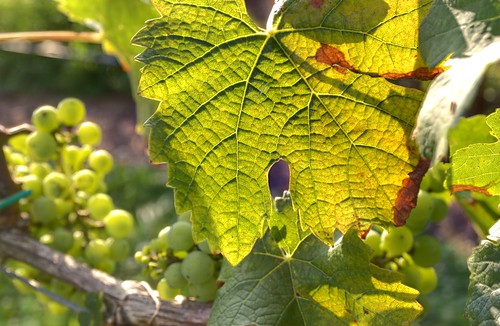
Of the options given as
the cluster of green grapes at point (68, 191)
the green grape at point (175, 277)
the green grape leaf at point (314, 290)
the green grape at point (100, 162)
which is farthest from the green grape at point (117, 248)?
the green grape leaf at point (314, 290)

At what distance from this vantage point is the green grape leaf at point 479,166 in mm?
544

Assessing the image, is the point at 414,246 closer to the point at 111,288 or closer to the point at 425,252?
the point at 425,252

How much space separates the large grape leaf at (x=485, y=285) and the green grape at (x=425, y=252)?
0.67 ft

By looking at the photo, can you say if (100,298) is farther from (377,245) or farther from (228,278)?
(377,245)

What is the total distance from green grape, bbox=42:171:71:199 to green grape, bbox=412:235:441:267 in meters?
0.47

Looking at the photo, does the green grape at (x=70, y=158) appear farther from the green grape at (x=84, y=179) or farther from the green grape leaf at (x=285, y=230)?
the green grape leaf at (x=285, y=230)

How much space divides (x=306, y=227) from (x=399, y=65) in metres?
0.15

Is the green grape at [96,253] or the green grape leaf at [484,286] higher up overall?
the green grape at [96,253]

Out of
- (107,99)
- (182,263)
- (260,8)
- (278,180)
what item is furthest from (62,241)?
(260,8)

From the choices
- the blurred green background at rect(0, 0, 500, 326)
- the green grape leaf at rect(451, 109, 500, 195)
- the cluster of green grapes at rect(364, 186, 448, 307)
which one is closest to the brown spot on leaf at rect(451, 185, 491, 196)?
the green grape leaf at rect(451, 109, 500, 195)

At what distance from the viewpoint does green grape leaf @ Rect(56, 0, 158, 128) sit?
1054 millimetres

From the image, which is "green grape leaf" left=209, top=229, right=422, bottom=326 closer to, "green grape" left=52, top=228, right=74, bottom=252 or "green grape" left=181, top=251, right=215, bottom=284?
"green grape" left=181, top=251, right=215, bottom=284

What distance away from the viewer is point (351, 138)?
53 centimetres

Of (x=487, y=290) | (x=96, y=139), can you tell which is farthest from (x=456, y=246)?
(x=487, y=290)
